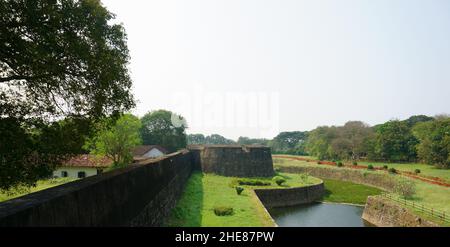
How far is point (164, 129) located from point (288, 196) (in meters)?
47.8

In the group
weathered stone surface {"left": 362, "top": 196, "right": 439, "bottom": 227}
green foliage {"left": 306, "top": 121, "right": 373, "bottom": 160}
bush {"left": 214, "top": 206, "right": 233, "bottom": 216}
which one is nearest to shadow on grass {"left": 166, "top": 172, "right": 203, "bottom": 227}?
bush {"left": 214, "top": 206, "right": 233, "bottom": 216}

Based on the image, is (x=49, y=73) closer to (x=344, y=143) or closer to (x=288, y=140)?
(x=344, y=143)

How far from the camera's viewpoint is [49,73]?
38.0 feet

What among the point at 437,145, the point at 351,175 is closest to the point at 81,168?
the point at 351,175

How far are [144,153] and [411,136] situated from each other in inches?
1946

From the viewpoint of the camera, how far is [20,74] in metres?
11.3

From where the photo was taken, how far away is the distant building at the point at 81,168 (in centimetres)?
3797

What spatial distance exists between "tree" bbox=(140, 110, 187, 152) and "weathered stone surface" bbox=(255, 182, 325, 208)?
4288 centimetres

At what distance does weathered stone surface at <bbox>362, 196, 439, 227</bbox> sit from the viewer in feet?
70.7

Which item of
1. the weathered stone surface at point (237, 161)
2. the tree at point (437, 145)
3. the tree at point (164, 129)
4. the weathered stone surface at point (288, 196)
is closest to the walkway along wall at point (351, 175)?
the tree at point (437, 145)

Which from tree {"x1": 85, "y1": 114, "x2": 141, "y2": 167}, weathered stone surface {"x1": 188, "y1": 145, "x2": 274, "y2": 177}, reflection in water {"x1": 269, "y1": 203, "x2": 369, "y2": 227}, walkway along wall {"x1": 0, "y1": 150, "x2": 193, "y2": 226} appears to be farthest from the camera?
weathered stone surface {"x1": 188, "y1": 145, "x2": 274, "y2": 177}

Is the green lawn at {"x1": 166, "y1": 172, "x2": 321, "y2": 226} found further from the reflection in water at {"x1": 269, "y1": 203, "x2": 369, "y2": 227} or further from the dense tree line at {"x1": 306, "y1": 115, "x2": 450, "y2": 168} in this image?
the dense tree line at {"x1": 306, "y1": 115, "x2": 450, "y2": 168}

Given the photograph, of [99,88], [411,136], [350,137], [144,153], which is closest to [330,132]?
[350,137]
